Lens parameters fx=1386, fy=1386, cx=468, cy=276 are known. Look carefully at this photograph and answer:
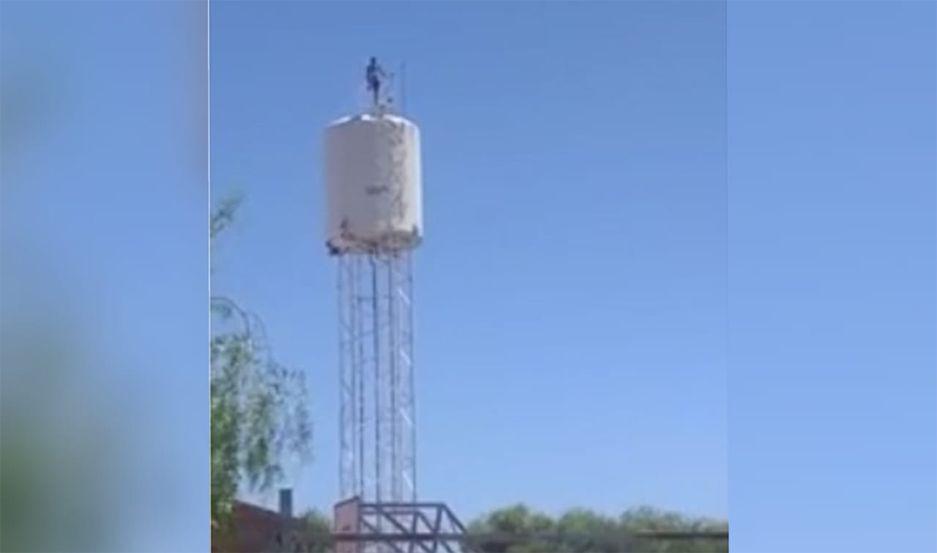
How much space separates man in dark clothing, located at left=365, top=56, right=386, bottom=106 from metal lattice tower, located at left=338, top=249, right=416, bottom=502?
0.24 metres

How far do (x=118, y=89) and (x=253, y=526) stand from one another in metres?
0.67

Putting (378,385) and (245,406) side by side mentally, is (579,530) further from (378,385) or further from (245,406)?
(245,406)


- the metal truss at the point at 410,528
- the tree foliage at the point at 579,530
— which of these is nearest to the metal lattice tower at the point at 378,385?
the metal truss at the point at 410,528

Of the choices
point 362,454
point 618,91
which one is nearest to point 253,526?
point 362,454

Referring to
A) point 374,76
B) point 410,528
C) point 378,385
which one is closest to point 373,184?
point 374,76

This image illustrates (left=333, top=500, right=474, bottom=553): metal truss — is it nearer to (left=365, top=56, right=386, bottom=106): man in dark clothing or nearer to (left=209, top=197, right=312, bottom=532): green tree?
(left=209, top=197, right=312, bottom=532): green tree

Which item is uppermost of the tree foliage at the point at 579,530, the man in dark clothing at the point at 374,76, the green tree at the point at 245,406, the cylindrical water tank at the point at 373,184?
the man in dark clothing at the point at 374,76

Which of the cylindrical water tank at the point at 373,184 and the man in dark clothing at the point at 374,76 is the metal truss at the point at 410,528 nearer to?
the cylindrical water tank at the point at 373,184

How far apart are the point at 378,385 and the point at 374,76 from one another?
1.49ft

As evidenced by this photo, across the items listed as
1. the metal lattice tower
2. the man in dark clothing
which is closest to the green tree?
the metal lattice tower

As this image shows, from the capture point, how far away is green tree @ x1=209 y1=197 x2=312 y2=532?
1.97 m

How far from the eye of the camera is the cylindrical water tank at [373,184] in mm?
1972

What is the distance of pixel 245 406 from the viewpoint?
200 centimetres

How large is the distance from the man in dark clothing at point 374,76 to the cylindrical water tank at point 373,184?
0.16ft
